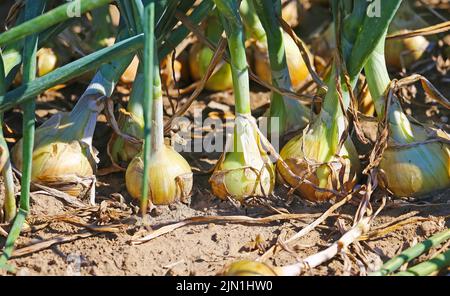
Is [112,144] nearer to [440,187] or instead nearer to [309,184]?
[309,184]

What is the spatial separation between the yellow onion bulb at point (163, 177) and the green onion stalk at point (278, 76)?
0.94 ft

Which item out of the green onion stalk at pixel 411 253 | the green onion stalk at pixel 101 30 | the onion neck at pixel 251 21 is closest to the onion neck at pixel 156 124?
the onion neck at pixel 251 21

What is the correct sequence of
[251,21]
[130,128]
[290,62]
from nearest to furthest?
1. [130,128]
2. [251,21]
3. [290,62]

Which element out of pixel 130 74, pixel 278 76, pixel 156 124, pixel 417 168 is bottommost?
pixel 417 168

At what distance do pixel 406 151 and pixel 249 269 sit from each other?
51 cm

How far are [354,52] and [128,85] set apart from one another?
79 centimetres

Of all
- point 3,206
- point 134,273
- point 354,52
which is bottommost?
point 134,273

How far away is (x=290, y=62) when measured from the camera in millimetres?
2459

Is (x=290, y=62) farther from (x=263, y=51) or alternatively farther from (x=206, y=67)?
(x=206, y=67)

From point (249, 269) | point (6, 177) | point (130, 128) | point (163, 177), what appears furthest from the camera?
point (130, 128)

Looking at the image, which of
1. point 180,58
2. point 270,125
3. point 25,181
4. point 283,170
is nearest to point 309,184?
point 283,170

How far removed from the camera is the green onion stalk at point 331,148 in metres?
1.97

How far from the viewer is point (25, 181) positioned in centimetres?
179

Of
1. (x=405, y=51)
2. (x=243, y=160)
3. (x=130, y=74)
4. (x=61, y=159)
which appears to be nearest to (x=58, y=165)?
(x=61, y=159)
